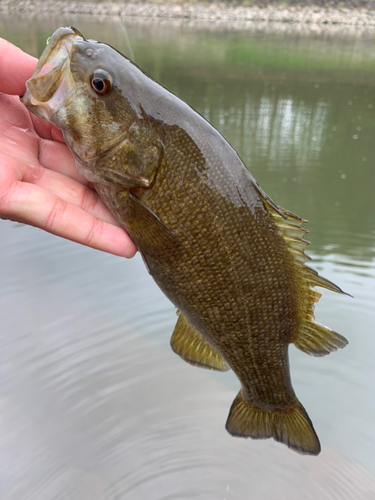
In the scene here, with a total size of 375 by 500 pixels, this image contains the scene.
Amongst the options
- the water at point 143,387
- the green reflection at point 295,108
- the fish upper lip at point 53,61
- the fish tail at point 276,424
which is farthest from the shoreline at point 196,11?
the fish tail at point 276,424

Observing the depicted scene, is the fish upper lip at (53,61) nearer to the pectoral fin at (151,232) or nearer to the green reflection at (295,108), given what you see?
the pectoral fin at (151,232)

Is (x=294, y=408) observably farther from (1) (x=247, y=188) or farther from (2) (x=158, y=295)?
(2) (x=158, y=295)

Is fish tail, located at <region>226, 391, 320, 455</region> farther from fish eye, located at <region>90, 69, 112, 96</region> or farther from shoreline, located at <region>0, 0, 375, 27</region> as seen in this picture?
shoreline, located at <region>0, 0, 375, 27</region>

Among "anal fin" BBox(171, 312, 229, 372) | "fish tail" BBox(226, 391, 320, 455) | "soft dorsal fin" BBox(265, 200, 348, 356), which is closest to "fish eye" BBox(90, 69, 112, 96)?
"soft dorsal fin" BBox(265, 200, 348, 356)

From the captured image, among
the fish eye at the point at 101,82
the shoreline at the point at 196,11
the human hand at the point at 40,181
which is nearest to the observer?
the fish eye at the point at 101,82

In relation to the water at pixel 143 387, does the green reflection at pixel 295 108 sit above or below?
above

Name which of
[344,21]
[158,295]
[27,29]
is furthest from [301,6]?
[158,295]
